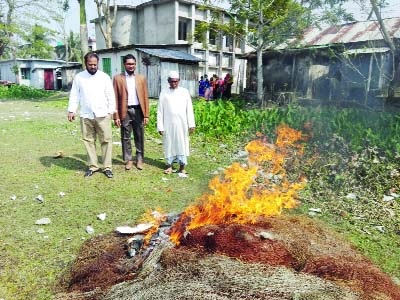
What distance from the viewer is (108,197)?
5.15 meters

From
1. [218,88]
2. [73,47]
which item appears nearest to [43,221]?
[218,88]

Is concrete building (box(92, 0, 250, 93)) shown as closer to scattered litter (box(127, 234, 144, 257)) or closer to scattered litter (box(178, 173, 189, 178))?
scattered litter (box(178, 173, 189, 178))

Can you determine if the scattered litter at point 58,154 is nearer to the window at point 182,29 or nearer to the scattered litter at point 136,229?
the scattered litter at point 136,229

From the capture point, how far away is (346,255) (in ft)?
9.80

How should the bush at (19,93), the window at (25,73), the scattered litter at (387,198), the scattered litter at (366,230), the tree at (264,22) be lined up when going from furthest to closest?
the window at (25,73) → the bush at (19,93) → the tree at (264,22) → the scattered litter at (387,198) → the scattered litter at (366,230)

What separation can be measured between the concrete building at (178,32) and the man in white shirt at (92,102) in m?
18.9

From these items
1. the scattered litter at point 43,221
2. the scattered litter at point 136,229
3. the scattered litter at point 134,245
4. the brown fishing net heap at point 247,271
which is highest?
the brown fishing net heap at point 247,271

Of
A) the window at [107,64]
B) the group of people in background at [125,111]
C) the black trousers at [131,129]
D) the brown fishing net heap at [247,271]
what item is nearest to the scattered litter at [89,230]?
the brown fishing net heap at [247,271]

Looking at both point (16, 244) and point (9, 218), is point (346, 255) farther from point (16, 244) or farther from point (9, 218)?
point (9, 218)

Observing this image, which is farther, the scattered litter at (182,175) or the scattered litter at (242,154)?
the scattered litter at (242,154)

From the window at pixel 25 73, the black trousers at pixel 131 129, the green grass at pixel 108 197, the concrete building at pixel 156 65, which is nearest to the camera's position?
the green grass at pixel 108 197

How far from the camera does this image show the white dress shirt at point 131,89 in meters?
6.17

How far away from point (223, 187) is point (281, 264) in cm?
129

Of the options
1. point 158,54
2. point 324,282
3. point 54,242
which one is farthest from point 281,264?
point 158,54
